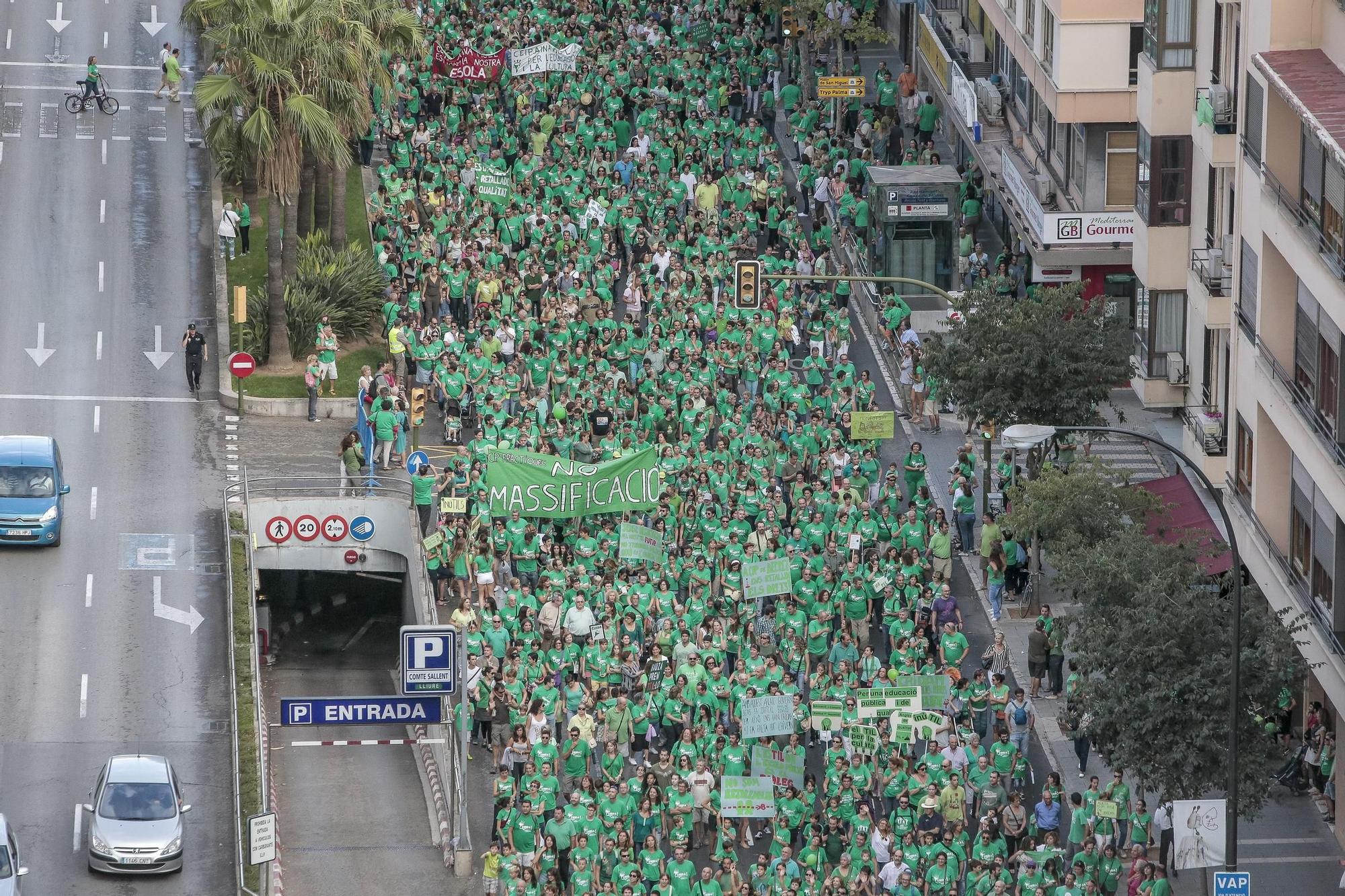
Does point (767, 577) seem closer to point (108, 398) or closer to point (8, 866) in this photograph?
point (8, 866)

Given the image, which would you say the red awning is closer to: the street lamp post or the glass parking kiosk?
the street lamp post

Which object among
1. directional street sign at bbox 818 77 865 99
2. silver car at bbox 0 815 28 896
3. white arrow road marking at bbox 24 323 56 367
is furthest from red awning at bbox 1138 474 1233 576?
white arrow road marking at bbox 24 323 56 367

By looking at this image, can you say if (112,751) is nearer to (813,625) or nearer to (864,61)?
(813,625)

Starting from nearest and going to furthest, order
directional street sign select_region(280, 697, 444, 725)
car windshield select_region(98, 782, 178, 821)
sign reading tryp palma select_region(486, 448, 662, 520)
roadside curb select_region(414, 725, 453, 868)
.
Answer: directional street sign select_region(280, 697, 444, 725) → car windshield select_region(98, 782, 178, 821) → roadside curb select_region(414, 725, 453, 868) → sign reading tryp palma select_region(486, 448, 662, 520)

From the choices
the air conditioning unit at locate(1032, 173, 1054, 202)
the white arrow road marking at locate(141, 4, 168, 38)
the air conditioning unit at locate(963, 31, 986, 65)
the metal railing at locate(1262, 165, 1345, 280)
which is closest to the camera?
the metal railing at locate(1262, 165, 1345, 280)

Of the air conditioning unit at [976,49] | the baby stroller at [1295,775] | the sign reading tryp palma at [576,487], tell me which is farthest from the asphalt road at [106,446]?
the air conditioning unit at [976,49]

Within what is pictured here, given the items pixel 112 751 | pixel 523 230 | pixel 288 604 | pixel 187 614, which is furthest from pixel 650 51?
pixel 112 751
